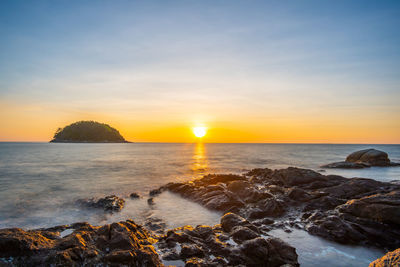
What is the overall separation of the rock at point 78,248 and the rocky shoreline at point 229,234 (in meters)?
0.02

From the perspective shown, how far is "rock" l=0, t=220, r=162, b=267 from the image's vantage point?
527 centimetres

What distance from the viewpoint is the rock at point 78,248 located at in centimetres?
527

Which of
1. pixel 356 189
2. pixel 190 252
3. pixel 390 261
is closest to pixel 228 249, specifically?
pixel 190 252

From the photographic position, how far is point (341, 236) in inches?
351

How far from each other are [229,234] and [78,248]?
534 centimetres

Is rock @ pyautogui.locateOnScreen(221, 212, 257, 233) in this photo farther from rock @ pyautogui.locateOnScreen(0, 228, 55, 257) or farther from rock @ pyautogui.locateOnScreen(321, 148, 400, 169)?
rock @ pyautogui.locateOnScreen(321, 148, 400, 169)

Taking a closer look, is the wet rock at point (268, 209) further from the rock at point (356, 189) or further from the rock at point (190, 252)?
the rock at point (190, 252)

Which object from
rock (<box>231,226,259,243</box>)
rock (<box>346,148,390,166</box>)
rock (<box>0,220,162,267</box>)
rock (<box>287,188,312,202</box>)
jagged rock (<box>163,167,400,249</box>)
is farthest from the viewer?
rock (<box>346,148,390,166</box>)

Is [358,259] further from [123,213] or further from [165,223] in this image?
[123,213]

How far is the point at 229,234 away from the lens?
8664mm

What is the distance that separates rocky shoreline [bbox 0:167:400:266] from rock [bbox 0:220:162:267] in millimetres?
20

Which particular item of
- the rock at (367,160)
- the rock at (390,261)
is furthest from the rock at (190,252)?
the rock at (367,160)

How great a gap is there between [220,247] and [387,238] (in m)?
6.89

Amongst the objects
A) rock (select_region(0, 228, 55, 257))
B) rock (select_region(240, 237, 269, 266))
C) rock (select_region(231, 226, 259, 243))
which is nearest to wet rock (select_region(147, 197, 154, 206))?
rock (select_region(231, 226, 259, 243))
